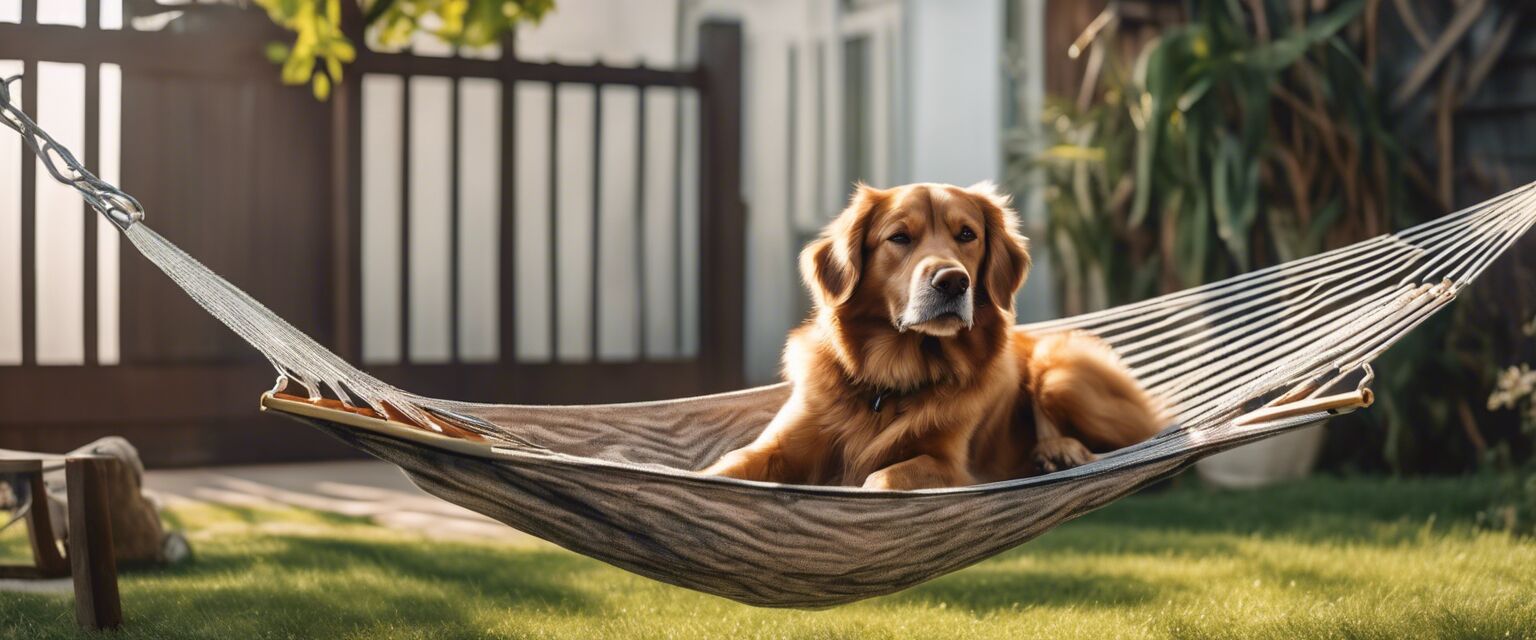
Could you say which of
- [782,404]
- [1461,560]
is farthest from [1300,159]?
[782,404]

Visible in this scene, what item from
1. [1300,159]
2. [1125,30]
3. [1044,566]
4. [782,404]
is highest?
[1125,30]

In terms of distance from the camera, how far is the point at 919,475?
88.0 inches

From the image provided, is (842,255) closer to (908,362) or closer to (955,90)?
(908,362)

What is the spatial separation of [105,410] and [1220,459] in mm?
3934

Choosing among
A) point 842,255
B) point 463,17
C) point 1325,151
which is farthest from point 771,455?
point 1325,151

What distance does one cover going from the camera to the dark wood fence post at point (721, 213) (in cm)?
→ 583

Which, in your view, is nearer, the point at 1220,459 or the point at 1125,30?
the point at 1220,459

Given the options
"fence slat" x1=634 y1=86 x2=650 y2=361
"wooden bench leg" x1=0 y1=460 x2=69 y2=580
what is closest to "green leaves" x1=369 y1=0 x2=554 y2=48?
"fence slat" x1=634 y1=86 x2=650 y2=361

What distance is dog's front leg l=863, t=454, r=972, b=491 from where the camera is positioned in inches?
Answer: 86.3

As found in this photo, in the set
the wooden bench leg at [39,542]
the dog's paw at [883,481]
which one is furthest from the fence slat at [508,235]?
the dog's paw at [883,481]

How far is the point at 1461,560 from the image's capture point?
3092mm

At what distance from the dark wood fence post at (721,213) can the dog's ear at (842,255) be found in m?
3.38

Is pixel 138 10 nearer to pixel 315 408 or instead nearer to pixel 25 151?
pixel 25 151

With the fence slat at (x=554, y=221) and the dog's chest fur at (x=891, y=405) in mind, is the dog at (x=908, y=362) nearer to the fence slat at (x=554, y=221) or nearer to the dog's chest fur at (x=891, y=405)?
the dog's chest fur at (x=891, y=405)
